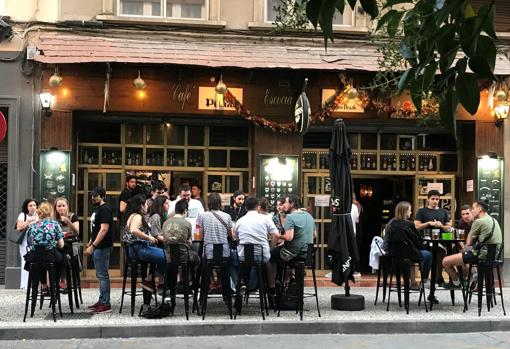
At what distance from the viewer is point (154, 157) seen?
13.4m

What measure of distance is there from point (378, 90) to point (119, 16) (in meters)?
5.34

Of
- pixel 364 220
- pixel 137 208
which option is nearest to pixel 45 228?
pixel 137 208

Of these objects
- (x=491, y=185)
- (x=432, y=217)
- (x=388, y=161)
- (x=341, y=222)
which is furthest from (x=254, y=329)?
(x=491, y=185)

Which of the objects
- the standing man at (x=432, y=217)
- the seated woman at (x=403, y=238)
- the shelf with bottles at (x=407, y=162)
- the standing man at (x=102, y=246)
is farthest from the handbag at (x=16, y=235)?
the shelf with bottles at (x=407, y=162)

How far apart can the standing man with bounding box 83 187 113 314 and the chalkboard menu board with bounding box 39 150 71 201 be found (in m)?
3.16

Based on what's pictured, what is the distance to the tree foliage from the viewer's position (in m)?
1.92

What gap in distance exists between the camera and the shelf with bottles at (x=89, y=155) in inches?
519

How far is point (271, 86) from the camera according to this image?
13117mm

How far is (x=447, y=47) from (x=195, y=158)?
11670mm

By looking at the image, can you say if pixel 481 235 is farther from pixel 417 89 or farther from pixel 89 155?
pixel 417 89

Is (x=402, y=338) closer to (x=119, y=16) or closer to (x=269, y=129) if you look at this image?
(x=269, y=129)

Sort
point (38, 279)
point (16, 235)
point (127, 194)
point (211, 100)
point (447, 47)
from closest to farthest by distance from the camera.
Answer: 1. point (447, 47)
2. point (38, 279)
3. point (16, 235)
4. point (127, 194)
5. point (211, 100)

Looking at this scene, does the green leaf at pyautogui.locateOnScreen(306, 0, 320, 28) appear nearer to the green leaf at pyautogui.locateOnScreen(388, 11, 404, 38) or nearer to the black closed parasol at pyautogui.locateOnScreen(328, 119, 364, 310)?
the green leaf at pyautogui.locateOnScreen(388, 11, 404, 38)

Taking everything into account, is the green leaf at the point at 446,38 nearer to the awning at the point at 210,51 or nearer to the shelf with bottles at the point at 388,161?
the awning at the point at 210,51
